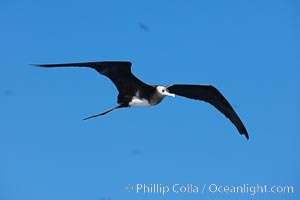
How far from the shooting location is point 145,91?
7.46 m

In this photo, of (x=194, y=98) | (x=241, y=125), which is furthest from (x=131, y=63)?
(x=241, y=125)

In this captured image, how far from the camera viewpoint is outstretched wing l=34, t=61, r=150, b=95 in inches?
271

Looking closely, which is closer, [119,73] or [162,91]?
[119,73]

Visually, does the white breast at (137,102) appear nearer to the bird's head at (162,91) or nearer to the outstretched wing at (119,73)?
the outstretched wing at (119,73)

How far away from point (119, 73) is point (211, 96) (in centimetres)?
158

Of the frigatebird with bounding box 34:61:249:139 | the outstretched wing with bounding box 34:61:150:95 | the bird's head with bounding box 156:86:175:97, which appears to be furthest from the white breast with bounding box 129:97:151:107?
the bird's head with bounding box 156:86:175:97

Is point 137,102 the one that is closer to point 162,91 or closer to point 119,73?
point 162,91

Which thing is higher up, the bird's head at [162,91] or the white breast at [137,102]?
the bird's head at [162,91]

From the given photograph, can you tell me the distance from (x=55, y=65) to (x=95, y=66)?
0.68 m

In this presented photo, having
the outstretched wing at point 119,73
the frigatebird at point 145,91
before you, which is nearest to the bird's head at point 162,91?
the frigatebird at point 145,91

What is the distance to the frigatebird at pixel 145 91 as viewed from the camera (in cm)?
698

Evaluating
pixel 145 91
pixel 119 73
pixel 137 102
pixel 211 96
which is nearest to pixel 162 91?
pixel 145 91

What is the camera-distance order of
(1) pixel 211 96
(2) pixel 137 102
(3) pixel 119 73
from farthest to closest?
1. (1) pixel 211 96
2. (2) pixel 137 102
3. (3) pixel 119 73

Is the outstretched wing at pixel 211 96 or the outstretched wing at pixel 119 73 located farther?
the outstretched wing at pixel 211 96
